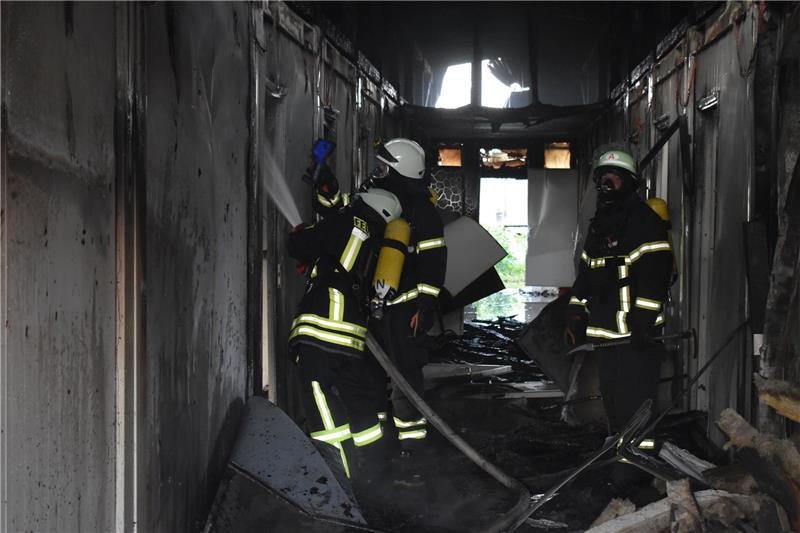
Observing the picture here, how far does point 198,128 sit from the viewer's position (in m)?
2.74

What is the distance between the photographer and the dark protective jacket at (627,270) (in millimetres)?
3936

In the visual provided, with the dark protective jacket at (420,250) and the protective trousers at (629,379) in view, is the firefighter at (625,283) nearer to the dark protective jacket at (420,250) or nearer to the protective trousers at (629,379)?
the protective trousers at (629,379)

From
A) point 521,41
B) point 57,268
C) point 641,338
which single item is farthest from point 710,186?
point 521,41

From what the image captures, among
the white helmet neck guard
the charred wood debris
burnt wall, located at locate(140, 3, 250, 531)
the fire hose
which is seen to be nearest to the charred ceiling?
the white helmet neck guard

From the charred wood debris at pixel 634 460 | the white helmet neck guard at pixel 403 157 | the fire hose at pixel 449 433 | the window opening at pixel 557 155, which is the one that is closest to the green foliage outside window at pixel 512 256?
the window opening at pixel 557 155

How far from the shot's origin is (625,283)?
408cm

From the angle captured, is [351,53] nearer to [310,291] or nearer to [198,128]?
[310,291]

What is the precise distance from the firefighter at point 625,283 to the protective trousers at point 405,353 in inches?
42.8

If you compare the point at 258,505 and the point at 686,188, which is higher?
the point at 686,188

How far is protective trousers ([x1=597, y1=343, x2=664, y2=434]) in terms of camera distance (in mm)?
4031

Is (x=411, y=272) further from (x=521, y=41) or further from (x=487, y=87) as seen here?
(x=521, y=41)

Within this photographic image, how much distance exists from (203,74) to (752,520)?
8.40 feet

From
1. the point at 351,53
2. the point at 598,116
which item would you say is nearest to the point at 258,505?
the point at 351,53

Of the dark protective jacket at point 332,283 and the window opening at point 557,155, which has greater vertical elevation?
the window opening at point 557,155
